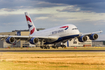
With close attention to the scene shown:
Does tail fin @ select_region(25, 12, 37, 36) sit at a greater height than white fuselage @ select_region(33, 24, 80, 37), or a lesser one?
greater

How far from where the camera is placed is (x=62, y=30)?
6738cm

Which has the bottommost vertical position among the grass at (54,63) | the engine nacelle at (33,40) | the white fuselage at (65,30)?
the grass at (54,63)

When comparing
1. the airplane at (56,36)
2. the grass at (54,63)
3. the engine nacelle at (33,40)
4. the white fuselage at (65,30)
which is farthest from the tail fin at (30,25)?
the grass at (54,63)

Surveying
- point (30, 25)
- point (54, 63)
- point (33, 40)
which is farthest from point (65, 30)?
point (54, 63)

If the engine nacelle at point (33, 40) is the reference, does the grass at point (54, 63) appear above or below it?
below

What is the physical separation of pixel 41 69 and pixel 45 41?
2081 inches

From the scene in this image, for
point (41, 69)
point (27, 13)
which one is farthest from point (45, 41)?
point (41, 69)

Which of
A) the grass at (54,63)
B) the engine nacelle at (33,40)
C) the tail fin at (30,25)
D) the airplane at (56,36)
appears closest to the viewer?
the grass at (54,63)

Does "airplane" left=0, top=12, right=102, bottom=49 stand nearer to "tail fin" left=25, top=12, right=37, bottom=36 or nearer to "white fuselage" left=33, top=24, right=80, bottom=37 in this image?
"white fuselage" left=33, top=24, right=80, bottom=37

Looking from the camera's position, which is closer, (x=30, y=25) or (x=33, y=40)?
(x=33, y=40)

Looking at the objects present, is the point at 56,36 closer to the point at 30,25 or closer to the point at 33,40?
the point at 33,40

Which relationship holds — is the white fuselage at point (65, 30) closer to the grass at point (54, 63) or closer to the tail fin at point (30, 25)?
the tail fin at point (30, 25)

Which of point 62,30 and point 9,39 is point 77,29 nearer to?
point 62,30

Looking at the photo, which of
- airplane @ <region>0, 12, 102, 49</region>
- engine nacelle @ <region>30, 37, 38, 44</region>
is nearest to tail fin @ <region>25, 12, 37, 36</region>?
airplane @ <region>0, 12, 102, 49</region>
